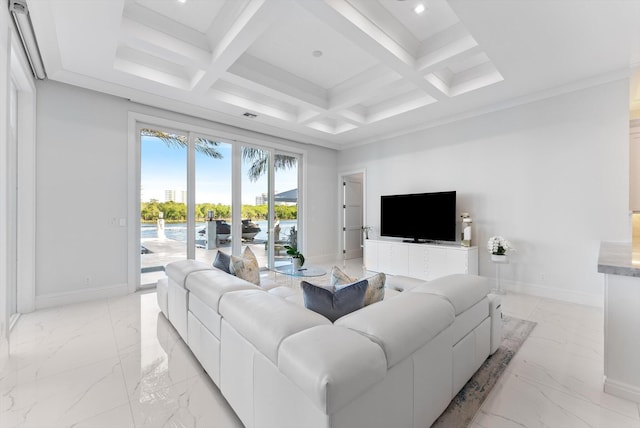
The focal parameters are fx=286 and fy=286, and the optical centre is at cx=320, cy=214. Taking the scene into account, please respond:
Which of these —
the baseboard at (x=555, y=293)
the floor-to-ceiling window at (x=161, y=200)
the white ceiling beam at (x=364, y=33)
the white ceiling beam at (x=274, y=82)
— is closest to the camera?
the white ceiling beam at (x=364, y=33)

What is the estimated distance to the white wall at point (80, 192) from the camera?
139 inches

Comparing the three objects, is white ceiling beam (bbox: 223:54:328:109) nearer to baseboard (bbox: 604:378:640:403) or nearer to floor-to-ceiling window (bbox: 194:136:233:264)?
floor-to-ceiling window (bbox: 194:136:233:264)

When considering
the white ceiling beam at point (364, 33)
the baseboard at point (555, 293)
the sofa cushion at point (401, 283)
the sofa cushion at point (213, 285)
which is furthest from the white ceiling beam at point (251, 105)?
the baseboard at point (555, 293)

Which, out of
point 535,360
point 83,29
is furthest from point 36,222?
point 535,360

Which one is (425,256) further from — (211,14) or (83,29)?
(83,29)

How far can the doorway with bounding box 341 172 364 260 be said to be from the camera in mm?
7078

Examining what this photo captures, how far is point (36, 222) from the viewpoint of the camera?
347 cm

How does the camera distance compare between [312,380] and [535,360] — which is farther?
[535,360]

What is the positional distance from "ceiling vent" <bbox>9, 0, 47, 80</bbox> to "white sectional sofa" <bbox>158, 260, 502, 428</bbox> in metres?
2.64

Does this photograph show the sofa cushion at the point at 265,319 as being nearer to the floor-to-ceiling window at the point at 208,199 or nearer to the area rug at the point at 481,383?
the area rug at the point at 481,383

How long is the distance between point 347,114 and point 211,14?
263 centimetres

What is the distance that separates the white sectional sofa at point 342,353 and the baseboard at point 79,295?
102 inches

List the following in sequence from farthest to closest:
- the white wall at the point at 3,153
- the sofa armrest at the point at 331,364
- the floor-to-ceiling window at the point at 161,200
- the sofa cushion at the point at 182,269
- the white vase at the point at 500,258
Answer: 1. the floor-to-ceiling window at the point at 161,200
2. the white vase at the point at 500,258
3. the sofa cushion at the point at 182,269
4. the white wall at the point at 3,153
5. the sofa armrest at the point at 331,364

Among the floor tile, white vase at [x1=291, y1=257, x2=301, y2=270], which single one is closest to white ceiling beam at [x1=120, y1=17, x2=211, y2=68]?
white vase at [x1=291, y1=257, x2=301, y2=270]
